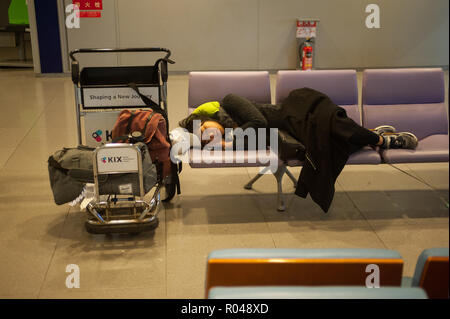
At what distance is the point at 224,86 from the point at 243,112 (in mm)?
390

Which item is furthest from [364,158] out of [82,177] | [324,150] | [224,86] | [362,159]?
[82,177]

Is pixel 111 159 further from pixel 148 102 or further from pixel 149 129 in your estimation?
pixel 148 102

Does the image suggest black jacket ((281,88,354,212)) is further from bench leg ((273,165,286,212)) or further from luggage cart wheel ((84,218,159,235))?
luggage cart wheel ((84,218,159,235))

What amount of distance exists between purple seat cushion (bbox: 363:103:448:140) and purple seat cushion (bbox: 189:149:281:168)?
3.28 feet

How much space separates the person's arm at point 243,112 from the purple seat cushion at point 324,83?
346 millimetres

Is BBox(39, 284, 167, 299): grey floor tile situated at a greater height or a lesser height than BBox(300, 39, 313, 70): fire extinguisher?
lesser

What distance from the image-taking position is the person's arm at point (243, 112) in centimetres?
353

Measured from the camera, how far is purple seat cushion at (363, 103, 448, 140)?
389cm

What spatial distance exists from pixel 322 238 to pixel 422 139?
1.28m

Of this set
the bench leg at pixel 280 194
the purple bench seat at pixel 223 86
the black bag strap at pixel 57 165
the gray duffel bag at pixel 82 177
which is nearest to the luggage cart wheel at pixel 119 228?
the gray duffel bag at pixel 82 177

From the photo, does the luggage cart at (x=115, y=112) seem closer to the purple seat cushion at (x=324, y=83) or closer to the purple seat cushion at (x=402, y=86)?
the purple seat cushion at (x=324, y=83)

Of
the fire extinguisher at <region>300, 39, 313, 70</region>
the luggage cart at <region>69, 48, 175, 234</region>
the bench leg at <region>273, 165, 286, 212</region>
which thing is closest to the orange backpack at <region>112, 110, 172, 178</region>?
the luggage cart at <region>69, 48, 175, 234</region>

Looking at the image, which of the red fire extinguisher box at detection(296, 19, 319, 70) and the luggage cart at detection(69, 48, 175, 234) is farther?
the red fire extinguisher box at detection(296, 19, 319, 70)
